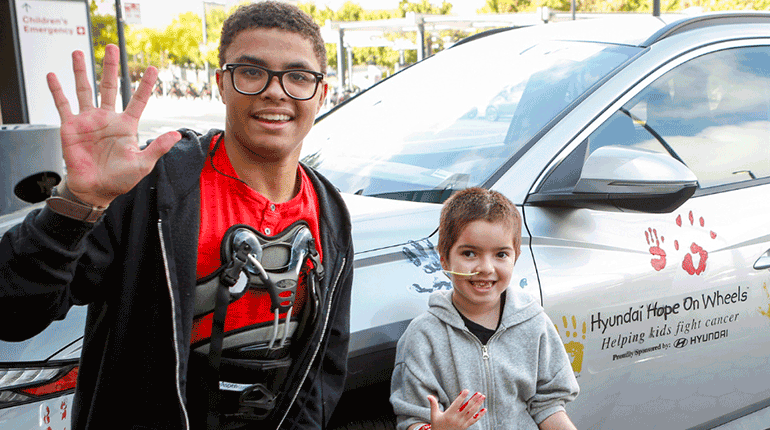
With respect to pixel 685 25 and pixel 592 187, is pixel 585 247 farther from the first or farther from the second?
pixel 685 25

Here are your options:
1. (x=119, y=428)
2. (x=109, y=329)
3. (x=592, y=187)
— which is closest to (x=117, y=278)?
(x=109, y=329)

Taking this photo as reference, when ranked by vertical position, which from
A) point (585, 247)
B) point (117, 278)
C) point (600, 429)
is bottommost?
point (600, 429)

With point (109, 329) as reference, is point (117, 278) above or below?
above

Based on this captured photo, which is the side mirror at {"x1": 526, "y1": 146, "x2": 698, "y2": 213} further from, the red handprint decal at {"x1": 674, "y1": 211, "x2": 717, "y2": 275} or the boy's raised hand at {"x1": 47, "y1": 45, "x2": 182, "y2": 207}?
the boy's raised hand at {"x1": 47, "y1": 45, "x2": 182, "y2": 207}

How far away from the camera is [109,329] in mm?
1508

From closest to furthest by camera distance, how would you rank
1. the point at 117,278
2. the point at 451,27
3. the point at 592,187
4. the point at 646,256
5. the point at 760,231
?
1. the point at 117,278
2. the point at 592,187
3. the point at 646,256
4. the point at 760,231
5. the point at 451,27

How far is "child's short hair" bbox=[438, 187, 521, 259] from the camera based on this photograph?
6.24 ft

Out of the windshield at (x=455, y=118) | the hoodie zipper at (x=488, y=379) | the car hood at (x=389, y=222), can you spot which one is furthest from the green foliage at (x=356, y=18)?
the hoodie zipper at (x=488, y=379)

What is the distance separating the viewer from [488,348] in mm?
1892

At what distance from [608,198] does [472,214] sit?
1.69ft

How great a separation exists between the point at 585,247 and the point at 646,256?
22 centimetres

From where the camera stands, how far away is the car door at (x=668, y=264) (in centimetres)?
217

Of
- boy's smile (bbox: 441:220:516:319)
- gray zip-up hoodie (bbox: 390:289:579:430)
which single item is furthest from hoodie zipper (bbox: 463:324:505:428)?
boy's smile (bbox: 441:220:516:319)

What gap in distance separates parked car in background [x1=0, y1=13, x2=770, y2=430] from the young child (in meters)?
0.12
